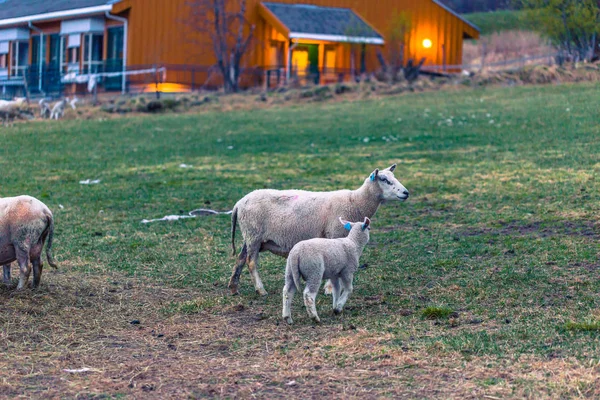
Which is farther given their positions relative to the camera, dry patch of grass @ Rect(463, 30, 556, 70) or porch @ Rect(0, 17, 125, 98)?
dry patch of grass @ Rect(463, 30, 556, 70)

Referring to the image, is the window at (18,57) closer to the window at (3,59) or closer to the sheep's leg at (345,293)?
the window at (3,59)

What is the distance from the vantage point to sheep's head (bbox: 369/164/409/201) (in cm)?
775

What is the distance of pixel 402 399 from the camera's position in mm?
4660

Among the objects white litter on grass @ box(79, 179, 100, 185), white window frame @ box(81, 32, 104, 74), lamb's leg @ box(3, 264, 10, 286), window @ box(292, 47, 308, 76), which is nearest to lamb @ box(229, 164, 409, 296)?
lamb's leg @ box(3, 264, 10, 286)

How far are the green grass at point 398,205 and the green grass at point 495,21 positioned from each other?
3383 centimetres

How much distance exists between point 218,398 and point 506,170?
32.9 feet

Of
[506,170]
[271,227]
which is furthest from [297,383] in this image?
[506,170]

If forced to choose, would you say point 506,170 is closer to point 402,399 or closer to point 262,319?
point 262,319

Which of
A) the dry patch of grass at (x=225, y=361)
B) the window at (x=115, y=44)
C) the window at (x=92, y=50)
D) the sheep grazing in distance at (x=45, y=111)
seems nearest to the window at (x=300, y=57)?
the window at (x=115, y=44)

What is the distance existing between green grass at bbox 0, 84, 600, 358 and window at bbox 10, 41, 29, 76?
16.8 m

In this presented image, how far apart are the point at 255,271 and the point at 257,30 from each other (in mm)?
31717

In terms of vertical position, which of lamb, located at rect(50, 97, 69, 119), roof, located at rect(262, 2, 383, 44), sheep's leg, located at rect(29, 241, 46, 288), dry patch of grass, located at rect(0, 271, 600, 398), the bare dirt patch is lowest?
dry patch of grass, located at rect(0, 271, 600, 398)

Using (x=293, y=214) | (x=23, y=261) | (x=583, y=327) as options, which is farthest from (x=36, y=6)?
(x=583, y=327)

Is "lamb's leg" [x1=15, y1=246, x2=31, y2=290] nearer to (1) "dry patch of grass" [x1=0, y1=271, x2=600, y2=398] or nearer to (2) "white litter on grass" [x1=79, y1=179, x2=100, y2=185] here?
(1) "dry patch of grass" [x1=0, y1=271, x2=600, y2=398]
